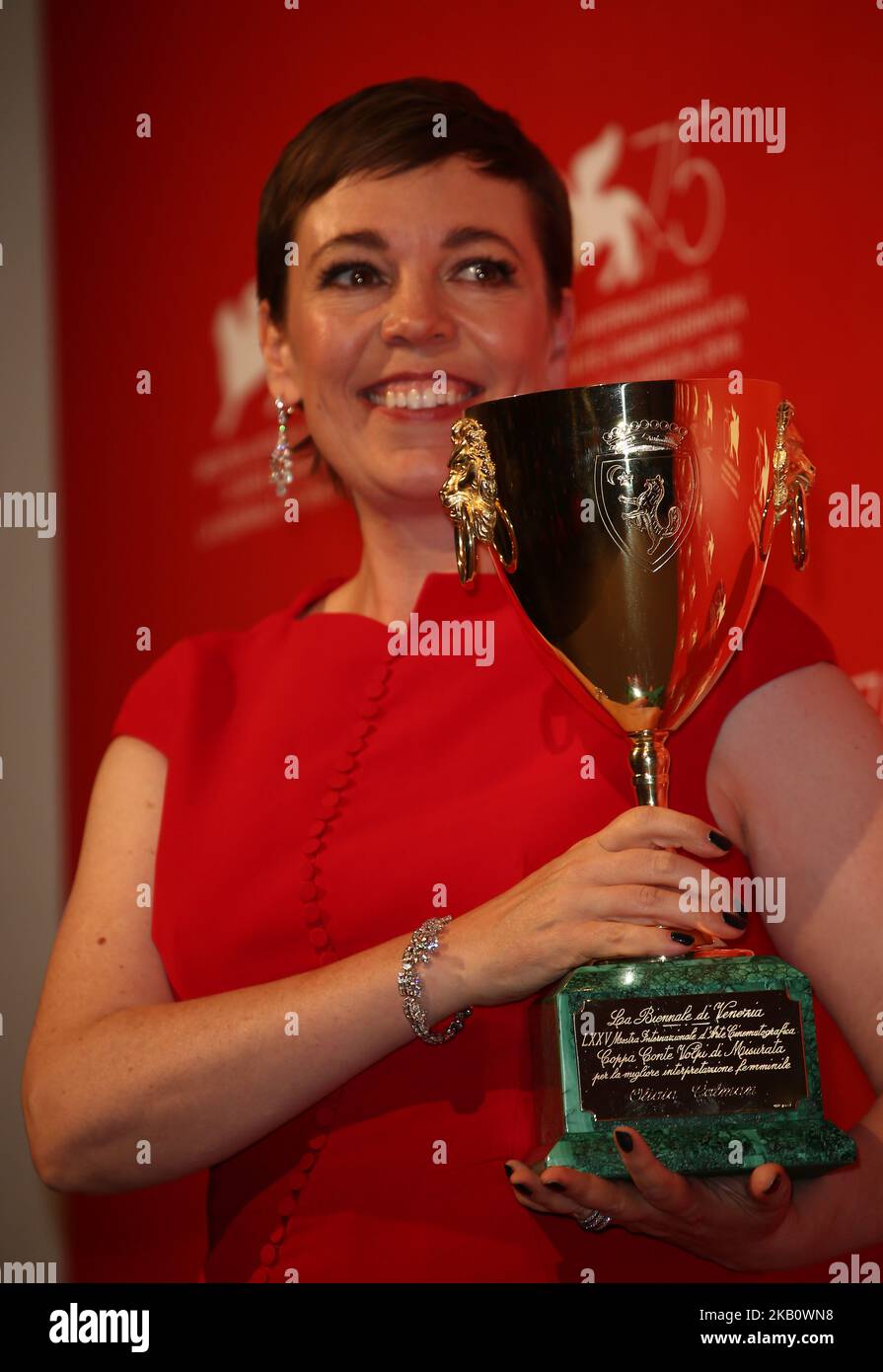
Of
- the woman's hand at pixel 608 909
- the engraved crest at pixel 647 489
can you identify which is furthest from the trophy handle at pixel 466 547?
the woman's hand at pixel 608 909

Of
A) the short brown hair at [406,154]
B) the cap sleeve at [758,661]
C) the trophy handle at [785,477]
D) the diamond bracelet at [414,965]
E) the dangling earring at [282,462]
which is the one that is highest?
the short brown hair at [406,154]

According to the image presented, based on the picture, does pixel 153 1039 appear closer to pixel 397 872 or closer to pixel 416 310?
pixel 397 872

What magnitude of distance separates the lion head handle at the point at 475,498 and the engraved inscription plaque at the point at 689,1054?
0.37 metres

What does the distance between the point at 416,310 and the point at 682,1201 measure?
33.2 inches

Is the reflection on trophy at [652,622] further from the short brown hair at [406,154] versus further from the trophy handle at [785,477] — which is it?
the short brown hair at [406,154]

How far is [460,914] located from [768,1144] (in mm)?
344

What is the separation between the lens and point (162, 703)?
1526mm

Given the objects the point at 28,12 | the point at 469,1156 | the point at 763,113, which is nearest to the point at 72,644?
the point at 28,12

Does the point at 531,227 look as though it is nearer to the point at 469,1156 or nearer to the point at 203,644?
the point at 203,644

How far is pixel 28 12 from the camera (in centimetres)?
186

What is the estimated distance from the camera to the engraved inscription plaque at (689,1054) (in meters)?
1.00

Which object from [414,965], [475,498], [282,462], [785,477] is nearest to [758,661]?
[785,477]

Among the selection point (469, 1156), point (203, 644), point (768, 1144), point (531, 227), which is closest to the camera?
point (768, 1144)
